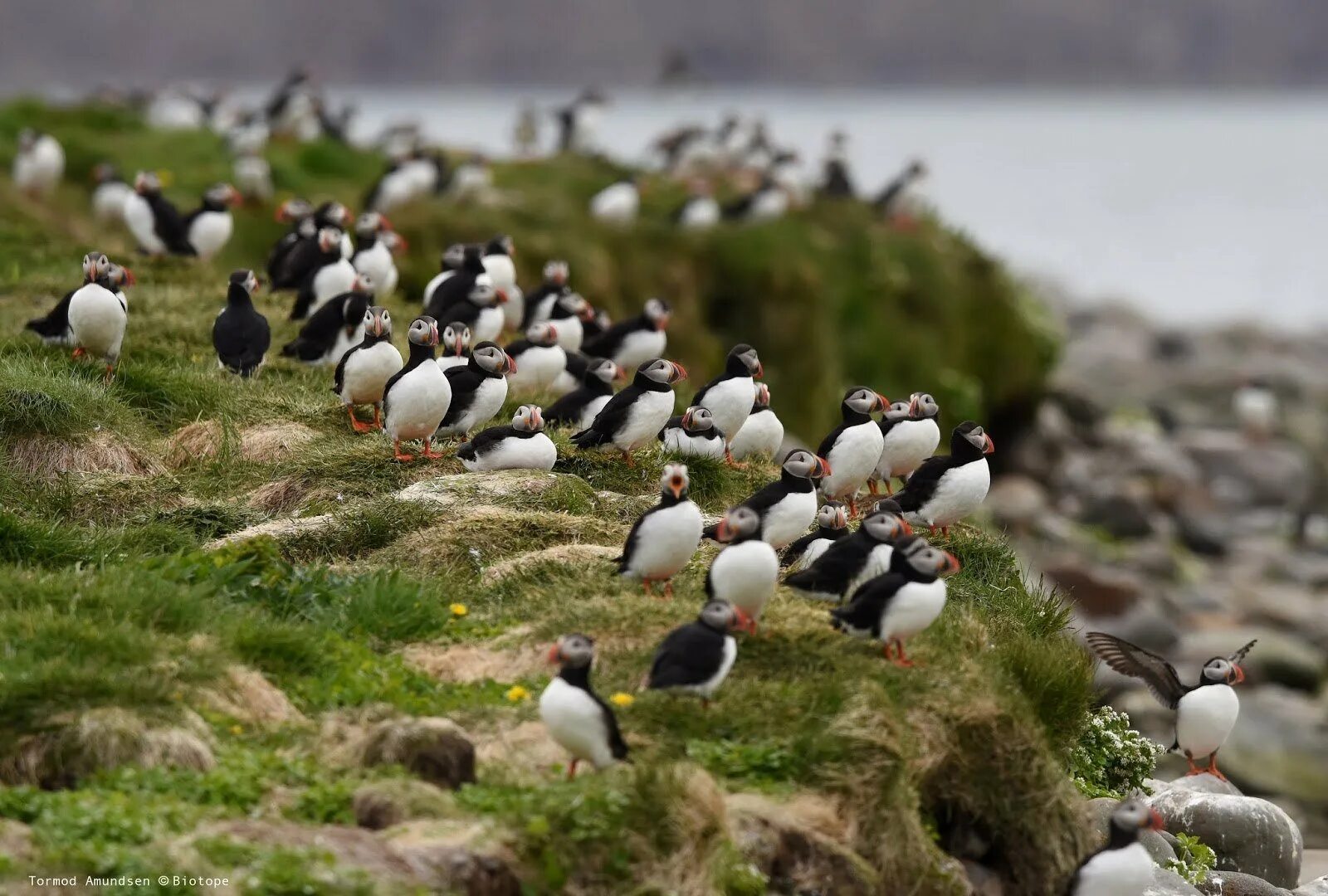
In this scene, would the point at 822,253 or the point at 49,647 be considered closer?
the point at 49,647

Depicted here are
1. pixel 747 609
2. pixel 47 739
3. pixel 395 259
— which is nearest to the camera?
pixel 47 739

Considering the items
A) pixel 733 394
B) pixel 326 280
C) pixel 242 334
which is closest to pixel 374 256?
pixel 326 280

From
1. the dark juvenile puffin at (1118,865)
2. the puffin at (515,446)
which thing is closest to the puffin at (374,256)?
the puffin at (515,446)

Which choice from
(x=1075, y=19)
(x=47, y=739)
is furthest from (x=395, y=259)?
(x=1075, y=19)

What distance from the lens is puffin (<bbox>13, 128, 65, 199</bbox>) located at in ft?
64.8

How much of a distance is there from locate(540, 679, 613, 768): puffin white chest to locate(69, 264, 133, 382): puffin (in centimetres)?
533

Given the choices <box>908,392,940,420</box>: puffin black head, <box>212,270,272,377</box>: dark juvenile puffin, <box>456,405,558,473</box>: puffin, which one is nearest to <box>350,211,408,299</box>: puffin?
<box>212,270,272,377</box>: dark juvenile puffin

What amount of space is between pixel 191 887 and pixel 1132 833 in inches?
147

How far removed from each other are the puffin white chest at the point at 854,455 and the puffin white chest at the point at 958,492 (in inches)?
19.4

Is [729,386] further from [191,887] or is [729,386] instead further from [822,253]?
[822,253]

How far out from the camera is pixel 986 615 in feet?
30.7

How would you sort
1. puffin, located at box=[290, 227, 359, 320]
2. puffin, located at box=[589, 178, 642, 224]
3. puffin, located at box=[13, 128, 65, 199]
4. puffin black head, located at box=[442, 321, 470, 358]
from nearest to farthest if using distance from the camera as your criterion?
puffin black head, located at box=[442, 321, 470, 358]
puffin, located at box=[290, 227, 359, 320]
puffin, located at box=[13, 128, 65, 199]
puffin, located at box=[589, 178, 642, 224]

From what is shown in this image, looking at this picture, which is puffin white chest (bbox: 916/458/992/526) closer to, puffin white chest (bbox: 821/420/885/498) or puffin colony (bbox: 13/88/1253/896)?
puffin colony (bbox: 13/88/1253/896)

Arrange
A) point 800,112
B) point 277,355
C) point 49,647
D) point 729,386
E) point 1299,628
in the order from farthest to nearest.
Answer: point 800,112 < point 1299,628 < point 277,355 < point 729,386 < point 49,647
